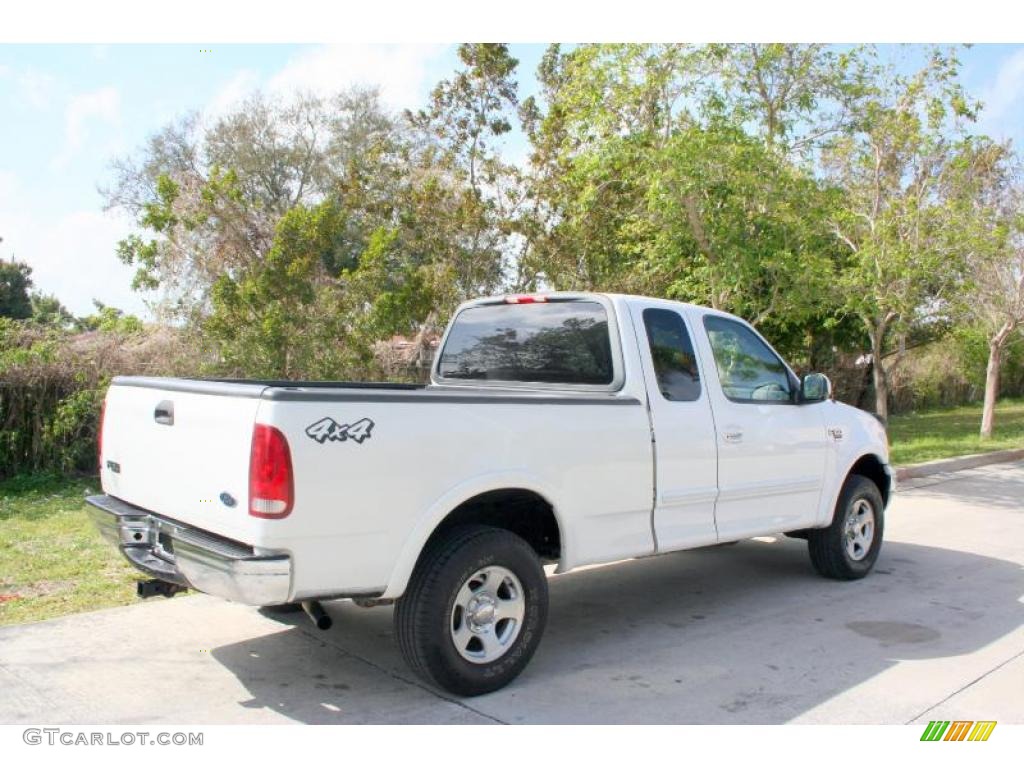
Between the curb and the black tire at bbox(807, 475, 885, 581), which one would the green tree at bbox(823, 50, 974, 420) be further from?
the black tire at bbox(807, 475, 885, 581)

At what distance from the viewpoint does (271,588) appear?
12.5ft

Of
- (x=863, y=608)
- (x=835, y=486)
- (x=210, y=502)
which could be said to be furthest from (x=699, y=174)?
(x=210, y=502)

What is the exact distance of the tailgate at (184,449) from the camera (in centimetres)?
391

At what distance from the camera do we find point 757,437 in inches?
234

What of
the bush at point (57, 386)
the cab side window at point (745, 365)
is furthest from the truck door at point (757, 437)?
the bush at point (57, 386)

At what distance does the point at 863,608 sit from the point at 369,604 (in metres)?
3.63

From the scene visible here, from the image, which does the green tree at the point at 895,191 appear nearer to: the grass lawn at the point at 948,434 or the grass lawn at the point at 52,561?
the grass lawn at the point at 948,434

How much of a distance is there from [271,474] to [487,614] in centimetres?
136

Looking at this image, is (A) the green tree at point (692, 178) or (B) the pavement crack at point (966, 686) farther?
(A) the green tree at point (692, 178)

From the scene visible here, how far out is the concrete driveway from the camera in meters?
4.35

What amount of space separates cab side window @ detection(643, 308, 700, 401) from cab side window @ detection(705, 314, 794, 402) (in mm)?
276
